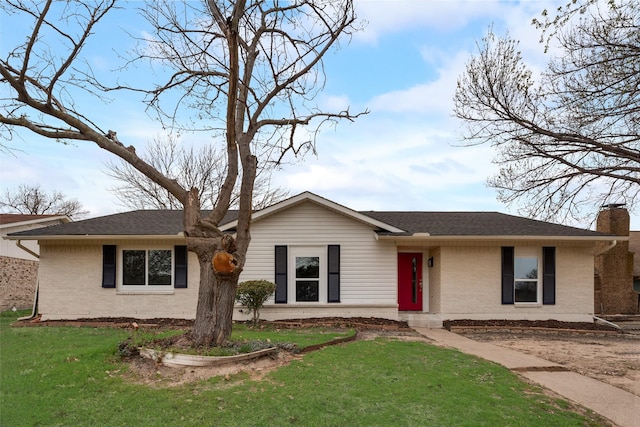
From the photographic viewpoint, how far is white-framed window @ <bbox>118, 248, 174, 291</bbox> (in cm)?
1380

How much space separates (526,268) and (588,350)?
417cm

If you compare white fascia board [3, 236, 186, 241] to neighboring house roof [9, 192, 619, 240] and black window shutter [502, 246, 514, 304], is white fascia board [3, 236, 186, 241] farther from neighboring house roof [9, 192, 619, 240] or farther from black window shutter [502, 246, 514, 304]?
black window shutter [502, 246, 514, 304]

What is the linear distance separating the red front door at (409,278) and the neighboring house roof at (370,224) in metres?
1.16

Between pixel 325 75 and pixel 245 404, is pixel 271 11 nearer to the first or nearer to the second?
pixel 325 75

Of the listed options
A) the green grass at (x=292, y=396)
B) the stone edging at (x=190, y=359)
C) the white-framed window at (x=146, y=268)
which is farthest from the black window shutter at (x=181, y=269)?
the stone edging at (x=190, y=359)

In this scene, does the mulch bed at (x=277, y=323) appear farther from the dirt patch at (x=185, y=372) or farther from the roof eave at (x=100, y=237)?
the dirt patch at (x=185, y=372)

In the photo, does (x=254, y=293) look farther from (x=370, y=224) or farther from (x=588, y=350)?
(x=588, y=350)

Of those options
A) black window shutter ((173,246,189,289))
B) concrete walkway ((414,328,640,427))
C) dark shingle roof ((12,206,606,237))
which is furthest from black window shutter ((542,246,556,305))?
black window shutter ((173,246,189,289))

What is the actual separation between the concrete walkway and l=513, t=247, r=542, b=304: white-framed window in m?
4.38

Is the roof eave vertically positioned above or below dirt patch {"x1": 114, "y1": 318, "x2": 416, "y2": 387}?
above

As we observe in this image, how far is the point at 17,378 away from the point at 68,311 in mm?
7906

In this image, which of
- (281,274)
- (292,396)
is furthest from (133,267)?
(292,396)

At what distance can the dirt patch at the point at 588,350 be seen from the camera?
782cm

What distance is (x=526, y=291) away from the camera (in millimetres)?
14047
